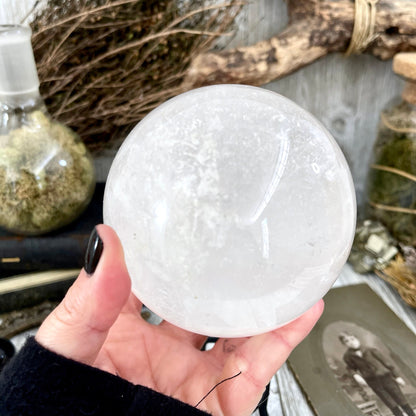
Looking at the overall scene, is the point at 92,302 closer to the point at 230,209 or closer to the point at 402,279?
the point at 230,209

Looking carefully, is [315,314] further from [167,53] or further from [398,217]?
[167,53]

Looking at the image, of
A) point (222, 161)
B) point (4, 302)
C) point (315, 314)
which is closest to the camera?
point (222, 161)

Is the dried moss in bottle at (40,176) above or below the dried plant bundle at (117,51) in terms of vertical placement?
below

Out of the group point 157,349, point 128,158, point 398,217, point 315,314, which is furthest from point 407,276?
point 128,158

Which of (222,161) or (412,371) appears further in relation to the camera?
(412,371)

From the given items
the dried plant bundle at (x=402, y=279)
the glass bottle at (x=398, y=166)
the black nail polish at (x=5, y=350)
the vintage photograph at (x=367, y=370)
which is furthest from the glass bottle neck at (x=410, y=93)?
the black nail polish at (x=5, y=350)

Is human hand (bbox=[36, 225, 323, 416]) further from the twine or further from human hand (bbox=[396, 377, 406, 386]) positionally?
the twine

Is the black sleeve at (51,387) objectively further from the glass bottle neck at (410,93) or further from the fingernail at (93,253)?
the glass bottle neck at (410,93)
